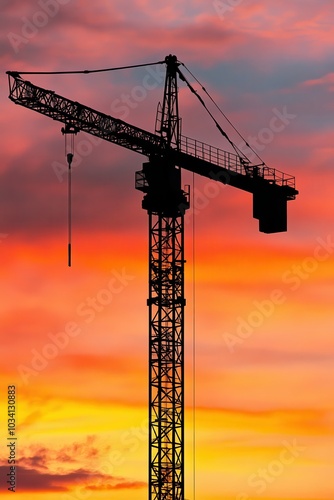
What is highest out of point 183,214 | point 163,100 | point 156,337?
point 163,100

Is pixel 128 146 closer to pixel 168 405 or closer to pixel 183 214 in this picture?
pixel 183 214

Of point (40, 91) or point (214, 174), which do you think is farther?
point (214, 174)

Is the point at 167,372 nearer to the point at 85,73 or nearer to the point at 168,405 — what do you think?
the point at 168,405

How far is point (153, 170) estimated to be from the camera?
107062mm

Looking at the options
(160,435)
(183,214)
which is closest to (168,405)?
(160,435)

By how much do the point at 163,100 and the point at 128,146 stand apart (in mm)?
5644

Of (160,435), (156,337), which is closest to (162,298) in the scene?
(156,337)

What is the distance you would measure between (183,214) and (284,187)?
867 cm

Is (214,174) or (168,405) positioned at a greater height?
(214,174)

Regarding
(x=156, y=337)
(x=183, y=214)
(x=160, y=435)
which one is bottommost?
(x=160, y=435)

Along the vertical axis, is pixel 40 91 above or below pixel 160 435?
above

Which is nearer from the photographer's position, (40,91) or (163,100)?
(40,91)

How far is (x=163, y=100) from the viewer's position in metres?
109

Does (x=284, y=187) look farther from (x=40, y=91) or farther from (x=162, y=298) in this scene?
(x=40, y=91)
